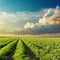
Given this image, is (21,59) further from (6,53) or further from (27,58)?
(6,53)

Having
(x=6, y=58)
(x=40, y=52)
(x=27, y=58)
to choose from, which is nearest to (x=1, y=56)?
(x=6, y=58)

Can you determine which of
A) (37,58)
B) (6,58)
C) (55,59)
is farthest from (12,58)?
(55,59)

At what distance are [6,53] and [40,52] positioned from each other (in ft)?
7.49

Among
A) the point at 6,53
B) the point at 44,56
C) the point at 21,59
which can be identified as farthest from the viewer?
the point at 6,53

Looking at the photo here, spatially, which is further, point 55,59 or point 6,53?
point 6,53

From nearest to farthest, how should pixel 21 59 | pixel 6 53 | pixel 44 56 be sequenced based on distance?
pixel 21 59
pixel 44 56
pixel 6 53

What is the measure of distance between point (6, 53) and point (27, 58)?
2.48m

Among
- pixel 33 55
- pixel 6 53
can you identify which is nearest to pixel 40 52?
pixel 33 55

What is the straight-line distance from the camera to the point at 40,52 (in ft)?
62.3

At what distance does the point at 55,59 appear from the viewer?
1666cm

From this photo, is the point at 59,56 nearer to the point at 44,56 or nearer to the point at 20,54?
the point at 44,56

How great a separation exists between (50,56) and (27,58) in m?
1.59

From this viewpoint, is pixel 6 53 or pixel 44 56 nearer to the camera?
pixel 44 56

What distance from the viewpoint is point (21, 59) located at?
16500 millimetres
